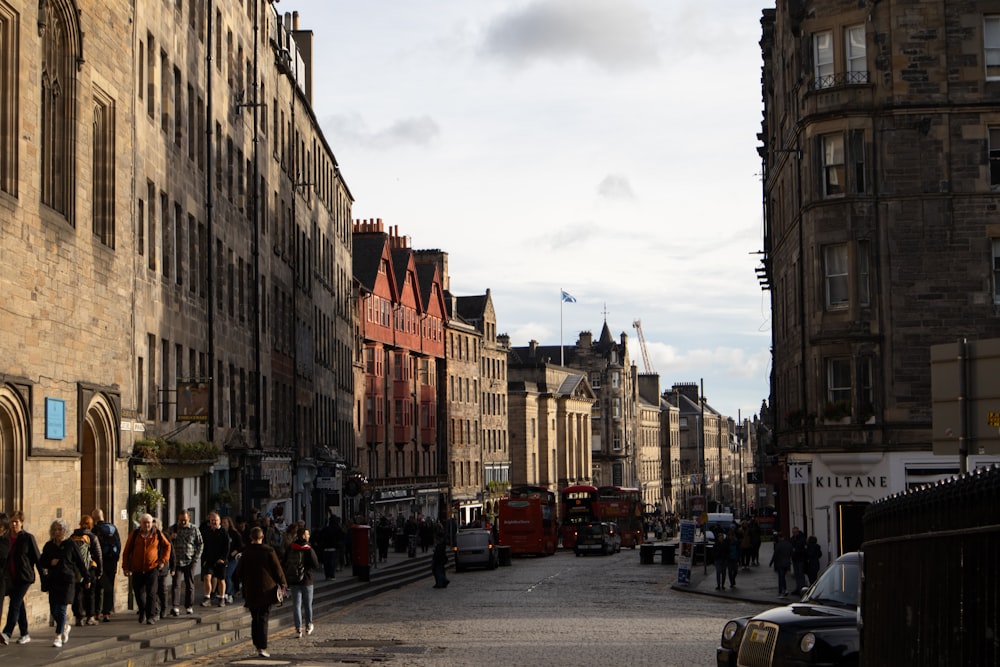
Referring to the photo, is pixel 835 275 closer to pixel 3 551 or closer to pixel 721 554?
pixel 721 554

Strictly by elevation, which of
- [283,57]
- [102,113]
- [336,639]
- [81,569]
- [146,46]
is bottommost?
[336,639]

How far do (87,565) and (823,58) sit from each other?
87.2 ft

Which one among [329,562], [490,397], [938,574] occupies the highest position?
[490,397]

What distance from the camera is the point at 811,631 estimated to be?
13.6m

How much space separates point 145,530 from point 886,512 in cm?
1558

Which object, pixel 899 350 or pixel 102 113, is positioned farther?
pixel 899 350

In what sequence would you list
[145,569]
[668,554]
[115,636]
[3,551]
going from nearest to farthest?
[3,551] < [115,636] < [145,569] < [668,554]

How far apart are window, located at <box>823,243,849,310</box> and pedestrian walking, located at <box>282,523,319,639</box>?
2045cm

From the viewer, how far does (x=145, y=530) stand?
74.7 ft

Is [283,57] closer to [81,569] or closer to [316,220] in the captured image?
[316,220]

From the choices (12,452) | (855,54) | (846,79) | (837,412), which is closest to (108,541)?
(12,452)

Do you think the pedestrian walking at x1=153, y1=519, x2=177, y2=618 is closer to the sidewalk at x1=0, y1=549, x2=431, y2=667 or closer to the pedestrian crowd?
the pedestrian crowd

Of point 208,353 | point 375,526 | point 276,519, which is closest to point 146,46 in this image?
point 208,353

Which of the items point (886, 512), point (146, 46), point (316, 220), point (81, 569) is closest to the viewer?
point (886, 512)
